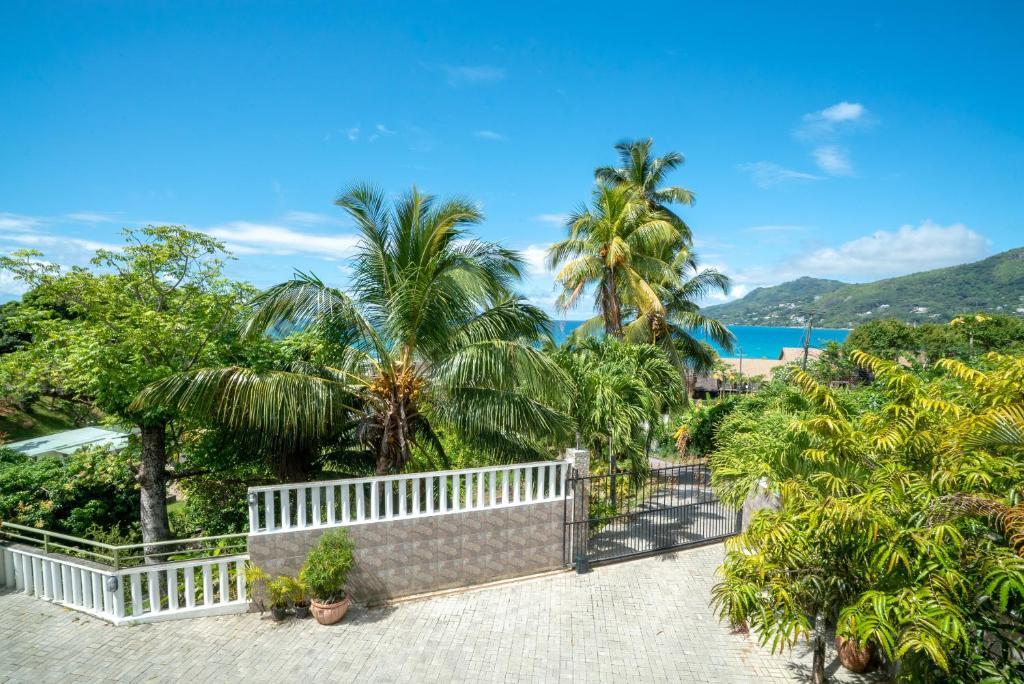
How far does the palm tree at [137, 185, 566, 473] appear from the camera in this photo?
7.68 meters

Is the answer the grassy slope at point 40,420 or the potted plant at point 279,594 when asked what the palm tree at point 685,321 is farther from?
the grassy slope at point 40,420

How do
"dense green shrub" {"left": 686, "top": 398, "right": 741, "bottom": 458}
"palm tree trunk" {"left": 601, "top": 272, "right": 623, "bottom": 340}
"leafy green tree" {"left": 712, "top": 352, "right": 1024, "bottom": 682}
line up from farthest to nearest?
"dense green shrub" {"left": 686, "top": 398, "right": 741, "bottom": 458} < "palm tree trunk" {"left": 601, "top": 272, "right": 623, "bottom": 340} < "leafy green tree" {"left": 712, "top": 352, "right": 1024, "bottom": 682}

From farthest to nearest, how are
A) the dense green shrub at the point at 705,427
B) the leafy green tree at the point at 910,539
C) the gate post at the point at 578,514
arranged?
the dense green shrub at the point at 705,427 < the gate post at the point at 578,514 < the leafy green tree at the point at 910,539

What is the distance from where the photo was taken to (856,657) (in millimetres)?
6457

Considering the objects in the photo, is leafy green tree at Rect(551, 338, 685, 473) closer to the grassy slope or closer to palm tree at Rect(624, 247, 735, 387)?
palm tree at Rect(624, 247, 735, 387)

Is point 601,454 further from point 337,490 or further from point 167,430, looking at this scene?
point 167,430

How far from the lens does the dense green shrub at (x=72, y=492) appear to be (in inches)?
380

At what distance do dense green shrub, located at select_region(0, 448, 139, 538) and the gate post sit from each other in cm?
815

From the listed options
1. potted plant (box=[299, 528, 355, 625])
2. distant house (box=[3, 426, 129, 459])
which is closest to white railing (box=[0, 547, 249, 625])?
potted plant (box=[299, 528, 355, 625])

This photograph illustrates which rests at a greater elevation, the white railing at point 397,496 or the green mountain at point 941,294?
the green mountain at point 941,294

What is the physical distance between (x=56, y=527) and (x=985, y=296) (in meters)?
177

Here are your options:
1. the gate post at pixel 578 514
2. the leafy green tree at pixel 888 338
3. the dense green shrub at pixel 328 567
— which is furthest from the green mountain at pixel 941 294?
the dense green shrub at pixel 328 567

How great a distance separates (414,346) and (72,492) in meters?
7.77

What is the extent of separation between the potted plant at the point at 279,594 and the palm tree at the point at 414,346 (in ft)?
6.51
